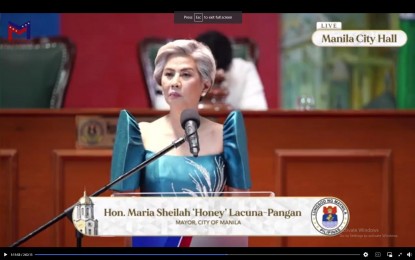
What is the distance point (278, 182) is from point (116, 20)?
1.88m

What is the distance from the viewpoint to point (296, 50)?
13.4ft

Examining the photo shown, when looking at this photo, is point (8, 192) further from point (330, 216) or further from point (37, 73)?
point (330, 216)

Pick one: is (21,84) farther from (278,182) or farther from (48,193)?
(278,182)

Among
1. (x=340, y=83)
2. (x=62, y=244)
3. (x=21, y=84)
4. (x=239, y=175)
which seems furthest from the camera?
(x=340, y=83)

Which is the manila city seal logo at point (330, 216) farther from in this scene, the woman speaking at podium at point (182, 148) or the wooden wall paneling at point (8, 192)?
the wooden wall paneling at point (8, 192)

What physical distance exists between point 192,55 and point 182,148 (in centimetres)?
25

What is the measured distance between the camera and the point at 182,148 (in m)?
1.96

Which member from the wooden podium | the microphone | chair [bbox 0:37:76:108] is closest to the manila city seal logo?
the wooden podium

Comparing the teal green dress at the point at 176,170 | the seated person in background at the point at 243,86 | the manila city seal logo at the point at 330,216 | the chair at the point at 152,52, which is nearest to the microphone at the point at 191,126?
the teal green dress at the point at 176,170

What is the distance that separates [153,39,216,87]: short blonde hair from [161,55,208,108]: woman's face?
1cm

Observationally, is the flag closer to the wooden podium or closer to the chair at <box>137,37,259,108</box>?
the wooden podium

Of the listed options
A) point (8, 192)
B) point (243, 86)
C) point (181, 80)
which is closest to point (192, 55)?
point (181, 80)

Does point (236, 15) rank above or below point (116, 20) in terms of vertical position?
below

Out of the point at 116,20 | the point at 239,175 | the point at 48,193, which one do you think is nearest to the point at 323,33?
the point at 239,175
